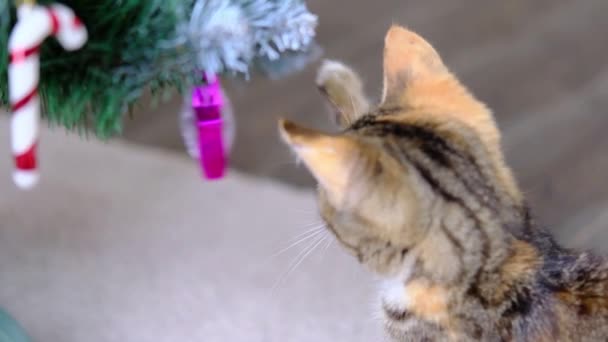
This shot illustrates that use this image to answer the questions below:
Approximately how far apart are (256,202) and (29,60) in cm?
78

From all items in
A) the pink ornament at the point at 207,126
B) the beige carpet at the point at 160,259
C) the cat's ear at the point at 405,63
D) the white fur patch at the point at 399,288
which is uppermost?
the cat's ear at the point at 405,63

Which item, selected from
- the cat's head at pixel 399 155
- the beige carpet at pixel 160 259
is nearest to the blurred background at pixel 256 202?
the beige carpet at pixel 160 259

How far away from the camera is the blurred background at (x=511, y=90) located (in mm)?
1420

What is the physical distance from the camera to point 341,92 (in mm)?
839

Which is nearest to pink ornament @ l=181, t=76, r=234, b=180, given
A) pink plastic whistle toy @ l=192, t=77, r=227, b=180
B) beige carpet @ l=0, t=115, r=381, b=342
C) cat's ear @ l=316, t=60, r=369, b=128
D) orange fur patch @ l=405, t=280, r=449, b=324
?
pink plastic whistle toy @ l=192, t=77, r=227, b=180

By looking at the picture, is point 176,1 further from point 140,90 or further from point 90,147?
point 90,147

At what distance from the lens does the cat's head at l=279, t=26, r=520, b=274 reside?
0.62m

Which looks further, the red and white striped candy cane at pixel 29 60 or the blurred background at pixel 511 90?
the blurred background at pixel 511 90

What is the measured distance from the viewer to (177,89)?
0.72 meters

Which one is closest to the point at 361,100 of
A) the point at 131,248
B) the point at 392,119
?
the point at 392,119

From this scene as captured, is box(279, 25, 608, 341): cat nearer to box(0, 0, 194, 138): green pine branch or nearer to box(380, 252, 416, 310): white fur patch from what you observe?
box(380, 252, 416, 310): white fur patch

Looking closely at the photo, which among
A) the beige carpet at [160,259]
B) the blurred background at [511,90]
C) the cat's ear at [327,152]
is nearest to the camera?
the cat's ear at [327,152]

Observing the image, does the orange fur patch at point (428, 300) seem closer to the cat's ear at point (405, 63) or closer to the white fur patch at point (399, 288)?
the white fur patch at point (399, 288)

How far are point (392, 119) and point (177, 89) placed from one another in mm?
192
